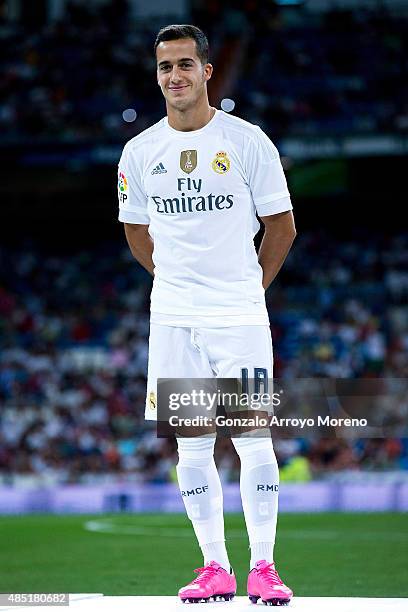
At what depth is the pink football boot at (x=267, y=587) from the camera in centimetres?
446

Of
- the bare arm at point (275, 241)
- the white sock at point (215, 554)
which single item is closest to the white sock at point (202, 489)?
the white sock at point (215, 554)

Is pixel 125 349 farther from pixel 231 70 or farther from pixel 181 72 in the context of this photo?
pixel 181 72

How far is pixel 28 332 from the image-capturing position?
2119 centimetres

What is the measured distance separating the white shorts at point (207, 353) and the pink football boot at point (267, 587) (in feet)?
2.54

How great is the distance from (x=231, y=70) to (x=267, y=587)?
18067 millimetres

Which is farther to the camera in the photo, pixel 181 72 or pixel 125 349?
pixel 125 349

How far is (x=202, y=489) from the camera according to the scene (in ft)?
15.6

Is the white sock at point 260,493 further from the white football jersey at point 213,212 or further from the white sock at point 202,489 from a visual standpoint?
the white football jersey at point 213,212

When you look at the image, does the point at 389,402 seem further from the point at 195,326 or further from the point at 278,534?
the point at 195,326

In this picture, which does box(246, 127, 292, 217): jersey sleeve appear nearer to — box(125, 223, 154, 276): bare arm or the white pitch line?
box(125, 223, 154, 276): bare arm

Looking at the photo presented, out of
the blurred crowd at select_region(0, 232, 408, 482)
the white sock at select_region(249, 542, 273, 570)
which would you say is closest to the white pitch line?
the blurred crowd at select_region(0, 232, 408, 482)

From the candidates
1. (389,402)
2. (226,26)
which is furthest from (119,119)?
(389,402)

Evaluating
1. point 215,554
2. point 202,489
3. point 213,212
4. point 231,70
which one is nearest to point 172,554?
point 215,554

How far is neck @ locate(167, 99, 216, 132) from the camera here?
4.71 m
